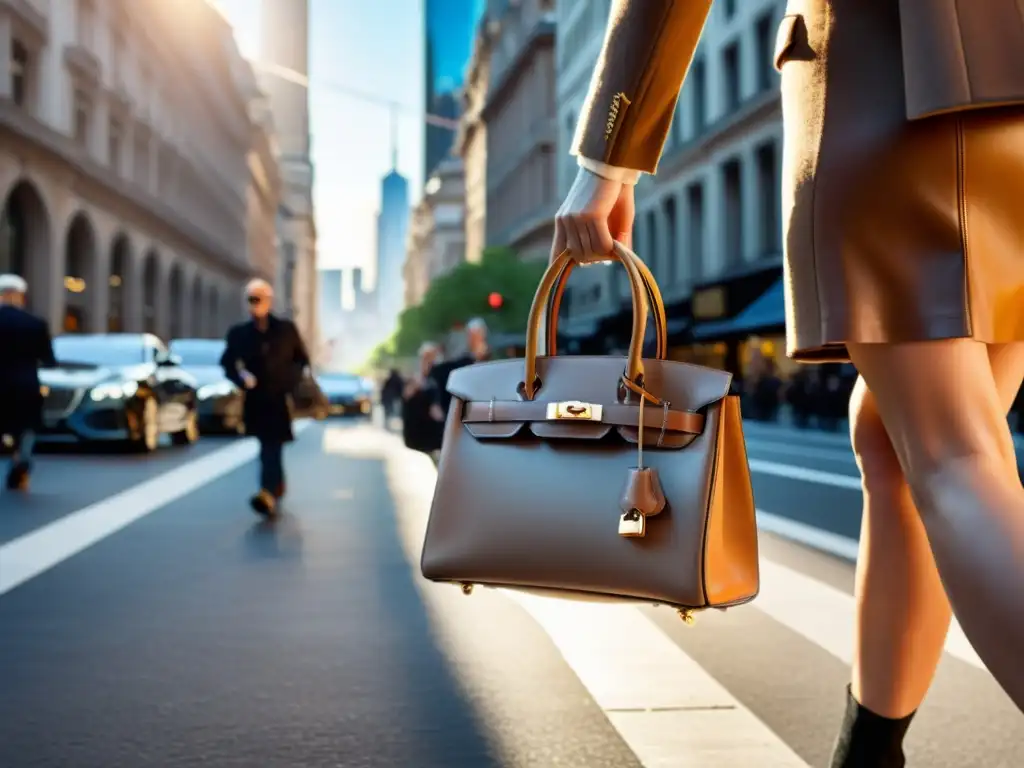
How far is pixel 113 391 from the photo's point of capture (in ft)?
52.9

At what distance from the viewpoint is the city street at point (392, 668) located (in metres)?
3.33

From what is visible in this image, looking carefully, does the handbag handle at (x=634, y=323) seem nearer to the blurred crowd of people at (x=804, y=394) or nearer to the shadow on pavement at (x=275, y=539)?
the shadow on pavement at (x=275, y=539)

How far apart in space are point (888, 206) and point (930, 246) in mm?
85

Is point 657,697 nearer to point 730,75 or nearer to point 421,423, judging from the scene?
point 421,423

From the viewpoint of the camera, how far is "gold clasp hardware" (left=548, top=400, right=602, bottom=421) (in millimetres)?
2342

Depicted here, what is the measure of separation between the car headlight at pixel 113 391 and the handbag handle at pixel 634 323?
14287 mm

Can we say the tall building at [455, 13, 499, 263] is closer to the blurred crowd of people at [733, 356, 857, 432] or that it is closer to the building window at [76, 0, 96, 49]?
the building window at [76, 0, 96, 49]

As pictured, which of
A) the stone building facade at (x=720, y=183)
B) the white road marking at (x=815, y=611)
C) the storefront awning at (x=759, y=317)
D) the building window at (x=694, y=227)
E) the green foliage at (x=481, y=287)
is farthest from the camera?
the green foliage at (x=481, y=287)

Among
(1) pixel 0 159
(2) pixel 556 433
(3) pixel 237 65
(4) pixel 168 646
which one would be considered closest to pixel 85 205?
(1) pixel 0 159

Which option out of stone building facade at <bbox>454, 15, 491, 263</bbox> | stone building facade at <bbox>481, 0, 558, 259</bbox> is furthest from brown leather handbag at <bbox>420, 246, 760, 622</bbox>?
stone building facade at <bbox>454, 15, 491, 263</bbox>

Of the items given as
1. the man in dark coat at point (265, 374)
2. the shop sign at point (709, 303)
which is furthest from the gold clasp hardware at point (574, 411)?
the shop sign at point (709, 303)

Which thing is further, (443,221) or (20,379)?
(443,221)

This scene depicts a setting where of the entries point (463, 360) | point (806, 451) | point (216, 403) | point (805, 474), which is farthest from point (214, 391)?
point (463, 360)

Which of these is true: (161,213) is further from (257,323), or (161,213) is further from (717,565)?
(717,565)
